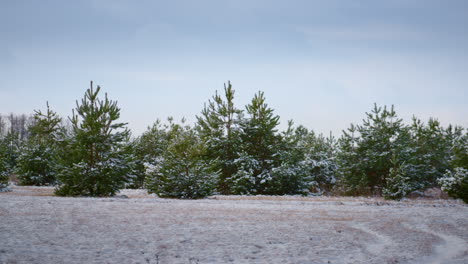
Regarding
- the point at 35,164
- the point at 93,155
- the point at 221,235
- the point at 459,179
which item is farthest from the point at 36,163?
the point at 459,179

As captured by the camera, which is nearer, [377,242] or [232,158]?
[377,242]

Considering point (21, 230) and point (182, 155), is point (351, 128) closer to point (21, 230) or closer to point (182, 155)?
point (182, 155)

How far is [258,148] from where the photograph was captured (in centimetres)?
2173

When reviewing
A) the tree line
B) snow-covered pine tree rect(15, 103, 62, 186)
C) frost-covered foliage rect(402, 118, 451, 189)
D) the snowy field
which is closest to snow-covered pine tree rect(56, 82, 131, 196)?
the tree line

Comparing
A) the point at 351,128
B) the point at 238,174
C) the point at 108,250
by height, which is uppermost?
the point at 351,128

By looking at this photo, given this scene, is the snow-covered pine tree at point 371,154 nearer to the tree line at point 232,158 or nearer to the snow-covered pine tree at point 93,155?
the tree line at point 232,158

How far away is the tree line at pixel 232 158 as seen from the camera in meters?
14.5

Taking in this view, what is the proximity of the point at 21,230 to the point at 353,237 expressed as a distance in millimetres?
5853

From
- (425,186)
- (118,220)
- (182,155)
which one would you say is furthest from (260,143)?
(118,220)

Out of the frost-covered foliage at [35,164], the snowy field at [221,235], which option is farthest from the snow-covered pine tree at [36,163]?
the snowy field at [221,235]

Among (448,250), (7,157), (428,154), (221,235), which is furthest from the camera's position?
(7,157)

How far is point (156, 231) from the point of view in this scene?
673 centimetres

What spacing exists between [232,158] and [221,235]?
597 inches

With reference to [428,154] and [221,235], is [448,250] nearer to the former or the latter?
[221,235]
